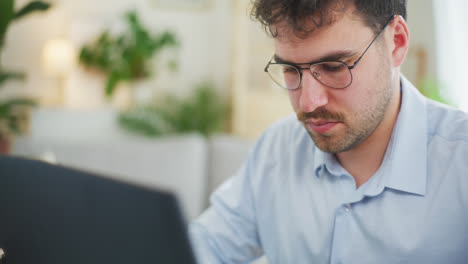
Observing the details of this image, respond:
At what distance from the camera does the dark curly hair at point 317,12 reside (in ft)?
2.96

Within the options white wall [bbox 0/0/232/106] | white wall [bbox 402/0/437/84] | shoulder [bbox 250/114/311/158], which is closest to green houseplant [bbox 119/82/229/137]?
white wall [bbox 0/0/232/106]

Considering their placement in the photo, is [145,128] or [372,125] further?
[145,128]

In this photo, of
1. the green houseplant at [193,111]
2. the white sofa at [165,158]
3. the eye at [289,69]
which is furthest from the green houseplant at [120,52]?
the eye at [289,69]

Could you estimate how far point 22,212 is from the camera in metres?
0.58

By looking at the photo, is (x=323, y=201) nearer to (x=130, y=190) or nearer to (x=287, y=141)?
(x=287, y=141)

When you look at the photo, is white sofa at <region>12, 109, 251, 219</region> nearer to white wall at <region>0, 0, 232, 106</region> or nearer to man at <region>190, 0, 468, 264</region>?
man at <region>190, 0, 468, 264</region>

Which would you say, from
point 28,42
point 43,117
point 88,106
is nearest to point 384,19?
point 43,117

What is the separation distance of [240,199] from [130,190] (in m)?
0.85

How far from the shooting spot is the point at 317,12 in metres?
0.90

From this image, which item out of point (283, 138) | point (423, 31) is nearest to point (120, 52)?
point (423, 31)

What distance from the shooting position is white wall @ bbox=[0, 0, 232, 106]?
474 centimetres

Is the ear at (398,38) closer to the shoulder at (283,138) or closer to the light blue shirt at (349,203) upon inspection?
the light blue shirt at (349,203)

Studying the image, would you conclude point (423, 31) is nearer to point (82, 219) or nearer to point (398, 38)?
point (398, 38)

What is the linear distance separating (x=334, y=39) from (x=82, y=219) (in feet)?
2.08
